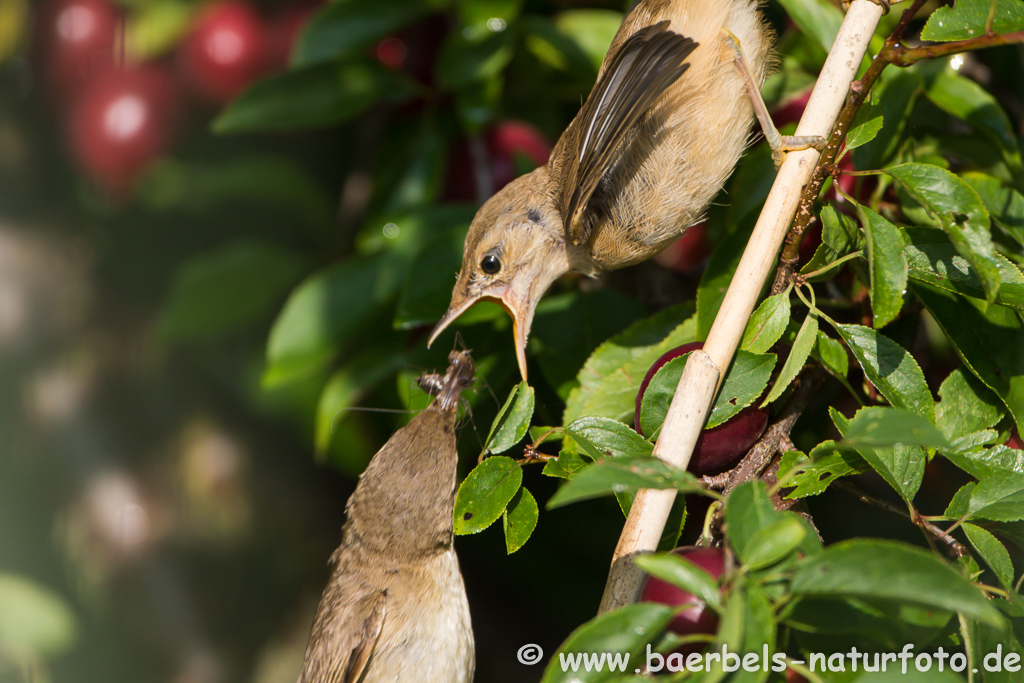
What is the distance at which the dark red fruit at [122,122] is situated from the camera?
5.11 ft

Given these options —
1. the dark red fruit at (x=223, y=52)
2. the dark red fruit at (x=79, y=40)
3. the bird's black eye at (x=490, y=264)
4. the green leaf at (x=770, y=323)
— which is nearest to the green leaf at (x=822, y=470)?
the green leaf at (x=770, y=323)

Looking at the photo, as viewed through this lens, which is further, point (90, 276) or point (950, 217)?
point (90, 276)

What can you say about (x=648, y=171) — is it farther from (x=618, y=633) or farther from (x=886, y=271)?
(x=618, y=633)

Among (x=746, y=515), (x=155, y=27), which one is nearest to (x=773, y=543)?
(x=746, y=515)

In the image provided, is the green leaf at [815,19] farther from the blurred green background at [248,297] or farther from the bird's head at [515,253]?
the bird's head at [515,253]

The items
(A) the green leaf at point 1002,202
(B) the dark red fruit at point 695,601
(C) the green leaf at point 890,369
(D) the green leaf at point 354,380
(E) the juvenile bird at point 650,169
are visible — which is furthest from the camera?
(D) the green leaf at point 354,380

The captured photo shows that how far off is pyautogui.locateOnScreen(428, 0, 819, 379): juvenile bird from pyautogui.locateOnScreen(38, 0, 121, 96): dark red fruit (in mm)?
1056

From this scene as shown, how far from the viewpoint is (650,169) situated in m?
1.13

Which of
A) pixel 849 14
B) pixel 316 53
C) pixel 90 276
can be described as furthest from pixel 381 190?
pixel 849 14

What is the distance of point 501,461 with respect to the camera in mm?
743

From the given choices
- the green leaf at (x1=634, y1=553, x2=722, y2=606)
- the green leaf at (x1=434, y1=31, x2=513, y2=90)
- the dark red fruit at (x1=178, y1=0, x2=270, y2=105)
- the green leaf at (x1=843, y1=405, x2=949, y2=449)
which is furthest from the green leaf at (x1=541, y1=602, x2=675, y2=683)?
the dark red fruit at (x1=178, y1=0, x2=270, y2=105)

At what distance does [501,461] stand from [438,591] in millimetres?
290

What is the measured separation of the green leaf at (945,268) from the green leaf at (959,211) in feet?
0.11

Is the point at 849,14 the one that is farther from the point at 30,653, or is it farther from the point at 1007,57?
the point at 30,653
